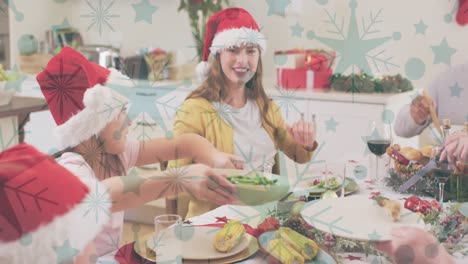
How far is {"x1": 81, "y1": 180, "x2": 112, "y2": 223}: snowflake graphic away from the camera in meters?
0.93

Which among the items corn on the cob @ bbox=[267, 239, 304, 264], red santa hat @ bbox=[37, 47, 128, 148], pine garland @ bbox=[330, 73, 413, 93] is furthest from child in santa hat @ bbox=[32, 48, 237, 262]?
pine garland @ bbox=[330, 73, 413, 93]

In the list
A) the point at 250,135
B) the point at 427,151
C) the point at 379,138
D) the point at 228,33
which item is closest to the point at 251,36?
the point at 228,33

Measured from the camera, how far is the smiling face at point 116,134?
93cm

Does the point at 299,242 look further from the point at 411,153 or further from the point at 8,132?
the point at 8,132

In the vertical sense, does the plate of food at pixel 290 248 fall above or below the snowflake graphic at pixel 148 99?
below

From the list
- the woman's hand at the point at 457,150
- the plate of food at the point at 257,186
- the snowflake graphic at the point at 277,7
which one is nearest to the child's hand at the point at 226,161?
the plate of food at the point at 257,186

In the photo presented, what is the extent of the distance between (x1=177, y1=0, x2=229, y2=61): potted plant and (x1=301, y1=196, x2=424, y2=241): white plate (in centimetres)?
30

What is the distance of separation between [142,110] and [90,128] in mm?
87

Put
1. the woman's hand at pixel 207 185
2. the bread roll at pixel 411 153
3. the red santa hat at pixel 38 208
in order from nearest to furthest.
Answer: the red santa hat at pixel 38 208 → the woman's hand at pixel 207 185 → the bread roll at pixel 411 153

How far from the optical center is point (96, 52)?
1021 mm

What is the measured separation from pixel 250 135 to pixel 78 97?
0.85 feet

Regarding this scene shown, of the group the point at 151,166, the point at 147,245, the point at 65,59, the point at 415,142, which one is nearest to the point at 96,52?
the point at 65,59

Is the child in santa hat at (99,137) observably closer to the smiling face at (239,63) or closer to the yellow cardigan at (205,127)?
the yellow cardigan at (205,127)

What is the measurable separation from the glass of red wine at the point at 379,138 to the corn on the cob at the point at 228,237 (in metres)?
0.24
